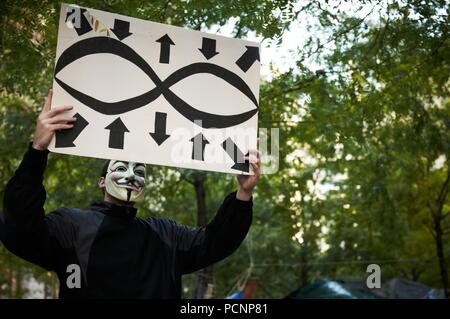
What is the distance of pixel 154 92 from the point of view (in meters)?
3.30

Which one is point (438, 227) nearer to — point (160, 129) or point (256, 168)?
point (256, 168)

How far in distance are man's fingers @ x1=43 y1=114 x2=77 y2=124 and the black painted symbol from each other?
0.45 feet

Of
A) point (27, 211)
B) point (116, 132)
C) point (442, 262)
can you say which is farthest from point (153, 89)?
point (442, 262)

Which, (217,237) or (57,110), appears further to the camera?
(217,237)

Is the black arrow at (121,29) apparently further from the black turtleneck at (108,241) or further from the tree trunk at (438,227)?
the tree trunk at (438,227)

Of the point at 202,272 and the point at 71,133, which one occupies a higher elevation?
the point at 71,133

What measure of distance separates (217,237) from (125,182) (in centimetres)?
65

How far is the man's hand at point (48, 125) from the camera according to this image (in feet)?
9.49

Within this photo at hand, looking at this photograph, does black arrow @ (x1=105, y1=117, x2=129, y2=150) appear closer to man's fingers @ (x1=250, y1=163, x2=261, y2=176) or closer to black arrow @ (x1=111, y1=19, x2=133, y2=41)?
black arrow @ (x1=111, y1=19, x2=133, y2=41)
